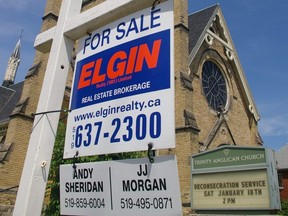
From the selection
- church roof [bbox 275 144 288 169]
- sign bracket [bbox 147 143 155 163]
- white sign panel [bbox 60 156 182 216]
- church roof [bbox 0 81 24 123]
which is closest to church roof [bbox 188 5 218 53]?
church roof [bbox 0 81 24 123]

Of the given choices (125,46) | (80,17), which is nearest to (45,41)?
(80,17)

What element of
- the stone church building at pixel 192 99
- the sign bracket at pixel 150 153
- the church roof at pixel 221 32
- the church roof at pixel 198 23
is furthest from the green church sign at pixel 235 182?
the church roof at pixel 221 32

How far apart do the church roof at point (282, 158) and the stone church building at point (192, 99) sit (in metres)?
9.81

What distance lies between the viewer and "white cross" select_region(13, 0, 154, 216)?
2516mm

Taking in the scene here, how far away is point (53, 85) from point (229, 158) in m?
6.15

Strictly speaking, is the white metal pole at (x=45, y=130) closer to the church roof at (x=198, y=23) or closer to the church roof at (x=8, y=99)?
the church roof at (x=198, y=23)

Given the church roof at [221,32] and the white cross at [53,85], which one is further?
the church roof at [221,32]

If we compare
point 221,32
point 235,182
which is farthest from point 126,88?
point 221,32

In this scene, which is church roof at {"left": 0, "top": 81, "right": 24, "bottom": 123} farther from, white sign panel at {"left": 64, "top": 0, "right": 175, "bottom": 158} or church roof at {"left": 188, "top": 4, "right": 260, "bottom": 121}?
white sign panel at {"left": 64, "top": 0, "right": 175, "bottom": 158}

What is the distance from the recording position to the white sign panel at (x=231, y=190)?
7219 mm

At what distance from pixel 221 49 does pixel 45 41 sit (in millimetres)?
19976

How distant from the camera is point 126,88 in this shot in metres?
2.33

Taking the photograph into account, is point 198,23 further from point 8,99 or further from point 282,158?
point 282,158

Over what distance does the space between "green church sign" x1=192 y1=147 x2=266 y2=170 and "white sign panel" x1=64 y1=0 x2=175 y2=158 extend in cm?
591
